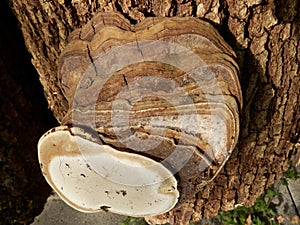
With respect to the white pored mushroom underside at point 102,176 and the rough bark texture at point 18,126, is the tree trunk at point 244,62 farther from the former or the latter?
the white pored mushroom underside at point 102,176

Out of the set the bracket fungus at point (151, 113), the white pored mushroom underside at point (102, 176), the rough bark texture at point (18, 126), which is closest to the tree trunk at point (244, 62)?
the bracket fungus at point (151, 113)

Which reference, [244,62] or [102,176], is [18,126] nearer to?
[102,176]

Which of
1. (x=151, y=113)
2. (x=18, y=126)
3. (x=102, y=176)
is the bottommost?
(x=18, y=126)

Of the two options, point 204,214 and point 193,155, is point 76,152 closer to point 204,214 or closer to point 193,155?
point 193,155

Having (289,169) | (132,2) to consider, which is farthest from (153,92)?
(289,169)

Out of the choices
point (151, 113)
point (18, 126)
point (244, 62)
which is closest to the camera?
point (151, 113)

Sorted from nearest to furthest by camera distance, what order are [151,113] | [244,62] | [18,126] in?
[151,113]
[244,62]
[18,126]

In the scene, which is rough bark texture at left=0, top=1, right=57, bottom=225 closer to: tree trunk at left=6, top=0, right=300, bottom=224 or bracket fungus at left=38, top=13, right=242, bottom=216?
tree trunk at left=6, top=0, right=300, bottom=224

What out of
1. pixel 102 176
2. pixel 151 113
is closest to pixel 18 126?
pixel 102 176
